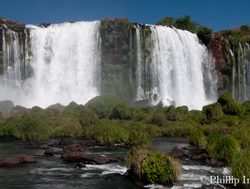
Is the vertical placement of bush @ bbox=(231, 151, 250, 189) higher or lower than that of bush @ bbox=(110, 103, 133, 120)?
lower

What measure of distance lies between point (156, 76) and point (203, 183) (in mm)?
51243

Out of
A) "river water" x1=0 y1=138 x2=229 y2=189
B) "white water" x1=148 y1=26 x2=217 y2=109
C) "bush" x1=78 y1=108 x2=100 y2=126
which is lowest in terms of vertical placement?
"river water" x1=0 y1=138 x2=229 y2=189

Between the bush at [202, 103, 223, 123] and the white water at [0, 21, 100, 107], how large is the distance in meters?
22.8

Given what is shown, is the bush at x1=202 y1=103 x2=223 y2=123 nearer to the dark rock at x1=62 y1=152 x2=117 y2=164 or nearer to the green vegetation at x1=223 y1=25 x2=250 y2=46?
the dark rock at x1=62 y1=152 x2=117 y2=164

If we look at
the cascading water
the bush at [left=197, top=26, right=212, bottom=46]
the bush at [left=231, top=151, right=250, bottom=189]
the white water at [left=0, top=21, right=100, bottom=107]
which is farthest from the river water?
the cascading water

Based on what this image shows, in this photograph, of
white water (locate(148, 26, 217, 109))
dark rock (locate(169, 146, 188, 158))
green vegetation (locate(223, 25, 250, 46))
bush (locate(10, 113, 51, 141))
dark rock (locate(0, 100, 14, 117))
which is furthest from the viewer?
green vegetation (locate(223, 25, 250, 46))

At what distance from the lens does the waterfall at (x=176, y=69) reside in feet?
238

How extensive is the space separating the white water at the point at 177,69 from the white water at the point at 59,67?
9859mm

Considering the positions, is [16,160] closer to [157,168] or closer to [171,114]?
[157,168]

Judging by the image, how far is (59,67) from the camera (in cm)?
6962

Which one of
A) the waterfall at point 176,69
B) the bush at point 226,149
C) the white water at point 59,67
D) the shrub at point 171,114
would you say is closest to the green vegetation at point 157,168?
the bush at point 226,149

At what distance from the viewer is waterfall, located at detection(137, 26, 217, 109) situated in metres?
72.5

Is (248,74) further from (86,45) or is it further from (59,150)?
(59,150)

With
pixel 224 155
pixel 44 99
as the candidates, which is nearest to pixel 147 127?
pixel 224 155
